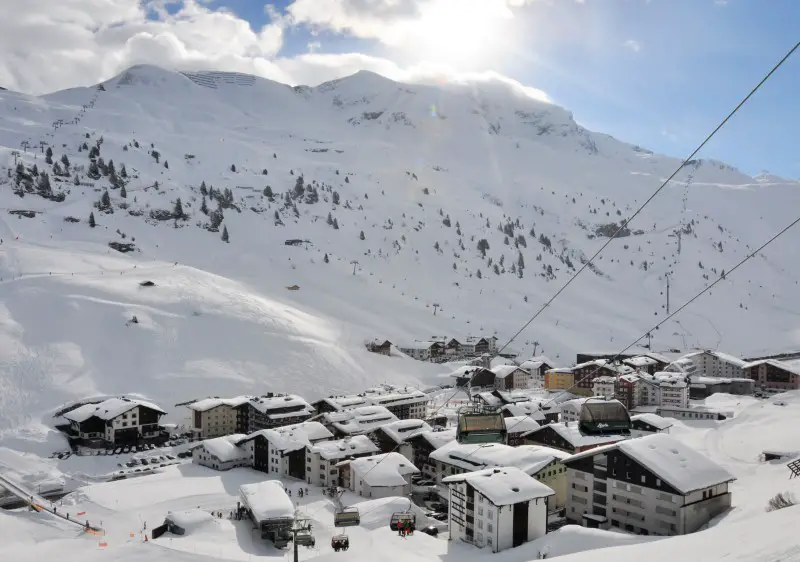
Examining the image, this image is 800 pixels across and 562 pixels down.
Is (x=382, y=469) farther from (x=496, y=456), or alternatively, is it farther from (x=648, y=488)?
(x=648, y=488)

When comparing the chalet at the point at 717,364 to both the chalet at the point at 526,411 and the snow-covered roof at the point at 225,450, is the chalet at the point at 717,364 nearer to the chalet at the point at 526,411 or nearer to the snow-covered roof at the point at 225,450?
the chalet at the point at 526,411

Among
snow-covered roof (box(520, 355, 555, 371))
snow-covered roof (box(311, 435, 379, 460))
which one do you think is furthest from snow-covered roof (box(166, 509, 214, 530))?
snow-covered roof (box(520, 355, 555, 371))

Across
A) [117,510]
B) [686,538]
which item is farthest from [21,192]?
[686,538]

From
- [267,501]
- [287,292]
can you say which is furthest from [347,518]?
[287,292]

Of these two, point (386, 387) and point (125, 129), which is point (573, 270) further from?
point (125, 129)

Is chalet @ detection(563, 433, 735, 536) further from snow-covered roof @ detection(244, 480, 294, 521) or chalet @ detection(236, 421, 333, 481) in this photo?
chalet @ detection(236, 421, 333, 481)
